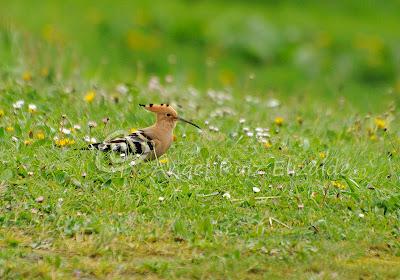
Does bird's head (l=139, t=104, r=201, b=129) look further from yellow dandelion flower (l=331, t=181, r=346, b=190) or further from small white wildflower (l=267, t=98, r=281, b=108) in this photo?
small white wildflower (l=267, t=98, r=281, b=108)

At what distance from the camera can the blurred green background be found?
13.6 m

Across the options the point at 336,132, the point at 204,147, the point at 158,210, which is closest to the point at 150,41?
the point at 336,132

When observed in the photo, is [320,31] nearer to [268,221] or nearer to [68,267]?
[268,221]

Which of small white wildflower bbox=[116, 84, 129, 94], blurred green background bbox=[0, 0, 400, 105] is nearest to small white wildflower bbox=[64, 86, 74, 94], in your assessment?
small white wildflower bbox=[116, 84, 129, 94]

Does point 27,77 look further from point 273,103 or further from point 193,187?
point 193,187

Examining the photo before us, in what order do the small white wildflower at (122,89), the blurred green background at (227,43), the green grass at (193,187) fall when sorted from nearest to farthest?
the green grass at (193,187) → the small white wildflower at (122,89) → the blurred green background at (227,43)

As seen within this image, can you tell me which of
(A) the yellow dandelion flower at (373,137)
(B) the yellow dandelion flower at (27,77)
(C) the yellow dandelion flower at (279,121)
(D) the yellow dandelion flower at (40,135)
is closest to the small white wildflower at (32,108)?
(D) the yellow dandelion flower at (40,135)

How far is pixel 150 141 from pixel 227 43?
26.8 feet

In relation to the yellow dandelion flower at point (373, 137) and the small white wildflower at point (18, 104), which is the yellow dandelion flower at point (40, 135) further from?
the yellow dandelion flower at point (373, 137)

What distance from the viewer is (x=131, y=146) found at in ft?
21.7

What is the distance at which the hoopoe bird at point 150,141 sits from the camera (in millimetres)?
6621

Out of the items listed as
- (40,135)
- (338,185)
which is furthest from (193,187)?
(40,135)

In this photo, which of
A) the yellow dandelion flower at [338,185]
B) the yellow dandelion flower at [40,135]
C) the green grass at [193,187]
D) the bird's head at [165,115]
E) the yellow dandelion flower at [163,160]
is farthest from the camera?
the yellow dandelion flower at [40,135]

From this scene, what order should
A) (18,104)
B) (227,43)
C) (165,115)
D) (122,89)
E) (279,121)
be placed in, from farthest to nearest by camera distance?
(227,43) → (122,89) → (279,121) → (18,104) → (165,115)
